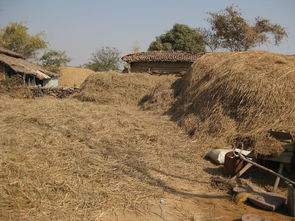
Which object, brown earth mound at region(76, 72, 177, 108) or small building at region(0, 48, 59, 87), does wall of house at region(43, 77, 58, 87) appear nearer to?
small building at region(0, 48, 59, 87)

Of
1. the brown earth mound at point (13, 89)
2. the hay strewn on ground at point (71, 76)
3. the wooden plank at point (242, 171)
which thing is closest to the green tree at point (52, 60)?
the hay strewn on ground at point (71, 76)

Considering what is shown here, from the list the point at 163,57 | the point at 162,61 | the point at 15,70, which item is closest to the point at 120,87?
the point at 162,61

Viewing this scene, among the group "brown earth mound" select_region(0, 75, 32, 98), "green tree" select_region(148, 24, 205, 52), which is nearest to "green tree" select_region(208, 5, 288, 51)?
"green tree" select_region(148, 24, 205, 52)

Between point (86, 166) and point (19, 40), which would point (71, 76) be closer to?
point (19, 40)

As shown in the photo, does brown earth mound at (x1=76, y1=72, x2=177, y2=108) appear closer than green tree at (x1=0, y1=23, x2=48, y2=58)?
Yes

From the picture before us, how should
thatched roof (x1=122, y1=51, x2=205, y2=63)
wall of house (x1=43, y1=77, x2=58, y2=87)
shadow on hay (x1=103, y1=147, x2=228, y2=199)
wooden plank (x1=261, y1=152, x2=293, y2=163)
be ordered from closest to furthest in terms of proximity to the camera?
shadow on hay (x1=103, y1=147, x2=228, y2=199) → wooden plank (x1=261, y1=152, x2=293, y2=163) → thatched roof (x1=122, y1=51, x2=205, y2=63) → wall of house (x1=43, y1=77, x2=58, y2=87)

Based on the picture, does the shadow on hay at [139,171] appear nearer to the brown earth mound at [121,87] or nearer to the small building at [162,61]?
the brown earth mound at [121,87]

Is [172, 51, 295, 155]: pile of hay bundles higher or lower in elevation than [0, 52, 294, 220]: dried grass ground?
higher

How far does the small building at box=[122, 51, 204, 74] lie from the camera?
1856 centimetres

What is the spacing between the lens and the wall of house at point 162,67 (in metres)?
18.7

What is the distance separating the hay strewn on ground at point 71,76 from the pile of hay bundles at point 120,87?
1528 centimetres

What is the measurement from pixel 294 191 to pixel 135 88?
402 inches

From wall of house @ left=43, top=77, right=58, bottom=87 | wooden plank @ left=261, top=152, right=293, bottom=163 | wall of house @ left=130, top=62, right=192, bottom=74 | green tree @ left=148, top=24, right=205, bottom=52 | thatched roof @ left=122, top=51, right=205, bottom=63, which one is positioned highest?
green tree @ left=148, top=24, right=205, bottom=52

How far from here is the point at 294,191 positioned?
3.68 m
